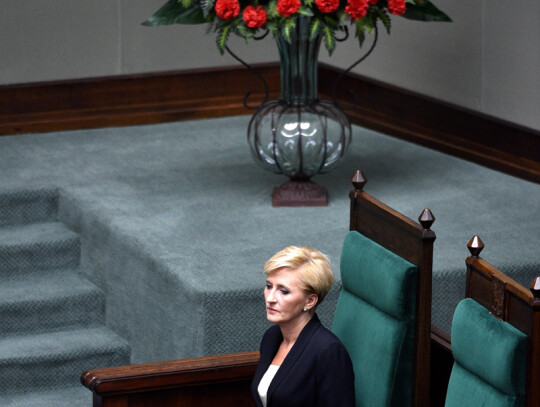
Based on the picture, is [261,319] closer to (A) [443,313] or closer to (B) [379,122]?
(A) [443,313]

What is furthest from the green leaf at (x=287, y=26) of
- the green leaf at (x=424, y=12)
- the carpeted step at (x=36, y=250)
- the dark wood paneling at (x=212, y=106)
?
the dark wood paneling at (x=212, y=106)

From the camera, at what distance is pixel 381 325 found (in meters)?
2.60

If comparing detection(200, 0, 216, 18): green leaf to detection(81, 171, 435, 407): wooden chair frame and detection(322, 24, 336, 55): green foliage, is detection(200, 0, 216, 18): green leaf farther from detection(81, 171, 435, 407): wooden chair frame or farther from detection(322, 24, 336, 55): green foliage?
detection(81, 171, 435, 407): wooden chair frame

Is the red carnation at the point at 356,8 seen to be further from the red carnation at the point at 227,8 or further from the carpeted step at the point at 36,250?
the carpeted step at the point at 36,250

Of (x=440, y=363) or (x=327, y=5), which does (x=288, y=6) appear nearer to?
(x=327, y=5)

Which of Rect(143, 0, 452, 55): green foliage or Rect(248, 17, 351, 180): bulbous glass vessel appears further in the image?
Rect(248, 17, 351, 180): bulbous glass vessel

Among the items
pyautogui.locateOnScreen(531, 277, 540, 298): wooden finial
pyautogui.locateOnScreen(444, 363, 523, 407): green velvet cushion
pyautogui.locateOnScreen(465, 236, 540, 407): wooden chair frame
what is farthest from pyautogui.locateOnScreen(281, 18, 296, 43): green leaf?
pyautogui.locateOnScreen(531, 277, 540, 298): wooden finial

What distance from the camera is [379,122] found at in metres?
5.33

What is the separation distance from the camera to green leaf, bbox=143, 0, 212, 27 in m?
3.91

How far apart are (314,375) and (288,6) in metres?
1.61

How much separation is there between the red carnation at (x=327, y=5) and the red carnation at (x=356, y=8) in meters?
0.04

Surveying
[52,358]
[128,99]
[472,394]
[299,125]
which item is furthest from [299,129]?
[472,394]

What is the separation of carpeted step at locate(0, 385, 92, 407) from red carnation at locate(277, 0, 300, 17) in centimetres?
140

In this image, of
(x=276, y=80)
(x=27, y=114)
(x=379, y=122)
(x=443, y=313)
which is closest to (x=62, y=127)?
(x=27, y=114)
